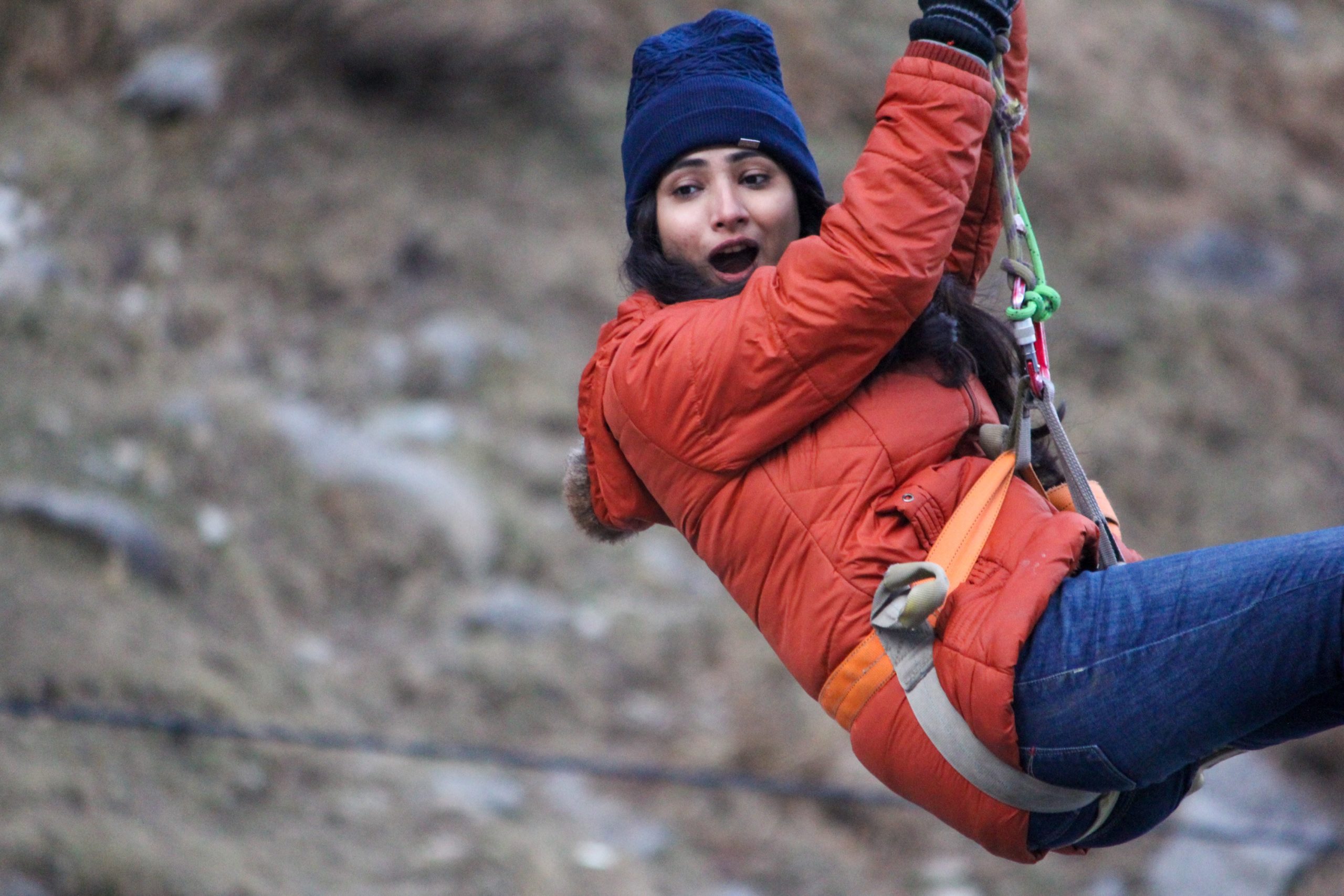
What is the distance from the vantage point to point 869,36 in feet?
27.8

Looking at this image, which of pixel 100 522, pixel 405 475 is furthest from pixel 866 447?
pixel 405 475

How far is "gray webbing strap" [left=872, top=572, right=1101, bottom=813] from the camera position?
169cm

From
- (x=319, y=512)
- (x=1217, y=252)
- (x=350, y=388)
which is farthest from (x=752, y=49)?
(x=1217, y=252)

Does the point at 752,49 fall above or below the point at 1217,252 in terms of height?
above

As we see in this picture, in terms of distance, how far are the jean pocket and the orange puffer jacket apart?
0.03 m

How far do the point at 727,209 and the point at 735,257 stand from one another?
8 cm

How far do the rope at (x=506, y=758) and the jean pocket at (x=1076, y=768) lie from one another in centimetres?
191

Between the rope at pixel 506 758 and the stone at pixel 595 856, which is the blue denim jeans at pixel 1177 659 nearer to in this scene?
the rope at pixel 506 758

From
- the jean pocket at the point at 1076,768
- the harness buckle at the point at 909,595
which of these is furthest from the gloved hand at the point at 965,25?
the jean pocket at the point at 1076,768

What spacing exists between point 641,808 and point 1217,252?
494 cm

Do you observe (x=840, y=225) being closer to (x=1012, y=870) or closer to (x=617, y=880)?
(x=617, y=880)

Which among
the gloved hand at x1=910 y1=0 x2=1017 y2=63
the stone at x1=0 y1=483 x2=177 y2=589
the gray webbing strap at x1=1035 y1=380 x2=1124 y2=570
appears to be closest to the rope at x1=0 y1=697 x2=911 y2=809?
the stone at x1=0 y1=483 x2=177 y2=589

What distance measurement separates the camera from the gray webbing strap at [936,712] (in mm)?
1690

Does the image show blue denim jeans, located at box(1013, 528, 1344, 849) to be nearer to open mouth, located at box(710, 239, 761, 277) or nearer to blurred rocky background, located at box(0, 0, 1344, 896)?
open mouth, located at box(710, 239, 761, 277)
